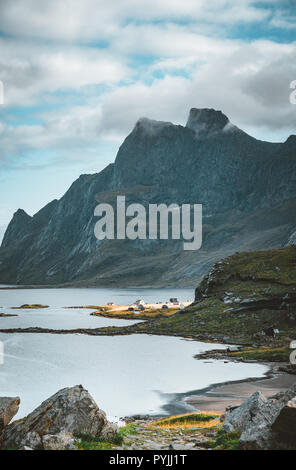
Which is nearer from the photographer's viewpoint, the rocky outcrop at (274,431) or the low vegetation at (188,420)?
the rocky outcrop at (274,431)

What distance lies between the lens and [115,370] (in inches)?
2726

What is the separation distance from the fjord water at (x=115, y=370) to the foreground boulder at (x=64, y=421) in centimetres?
1771

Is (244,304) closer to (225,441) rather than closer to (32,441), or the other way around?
(225,441)

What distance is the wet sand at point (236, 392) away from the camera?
4706 cm

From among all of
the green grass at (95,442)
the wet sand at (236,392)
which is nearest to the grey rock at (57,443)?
the green grass at (95,442)

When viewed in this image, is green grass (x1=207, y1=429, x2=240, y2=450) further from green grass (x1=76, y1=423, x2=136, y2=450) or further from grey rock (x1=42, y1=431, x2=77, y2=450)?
grey rock (x1=42, y1=431, x2=77, y2=450)

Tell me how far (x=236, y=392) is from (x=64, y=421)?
108 ft

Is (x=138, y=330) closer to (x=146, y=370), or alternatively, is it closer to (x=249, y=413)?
(x=146, y=370)

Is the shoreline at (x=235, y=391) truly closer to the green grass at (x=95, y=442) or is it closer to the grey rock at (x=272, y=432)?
the green grass at (x=95, y=442)

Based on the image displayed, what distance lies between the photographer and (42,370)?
227ft

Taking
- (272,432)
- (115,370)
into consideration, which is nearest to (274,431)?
(272,432)

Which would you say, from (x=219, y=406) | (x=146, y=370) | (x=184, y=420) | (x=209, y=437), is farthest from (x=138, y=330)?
(x=209, y=437)
